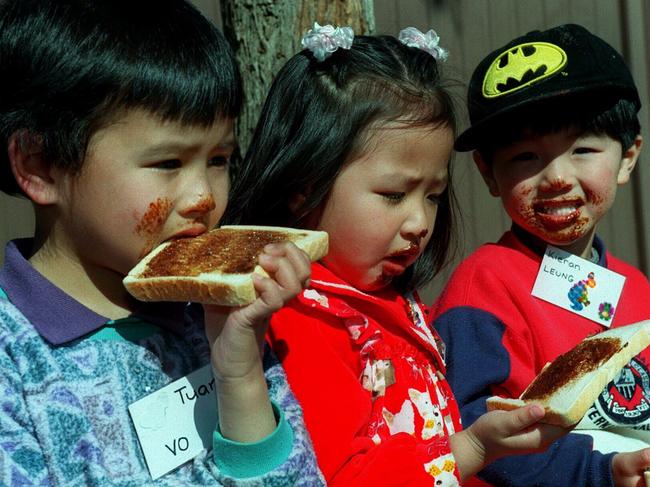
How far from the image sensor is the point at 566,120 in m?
3.10

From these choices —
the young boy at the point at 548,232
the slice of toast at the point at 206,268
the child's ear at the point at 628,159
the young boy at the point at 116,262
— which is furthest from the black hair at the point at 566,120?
the young boy at the point at 116,262

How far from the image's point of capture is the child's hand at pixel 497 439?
2471 millimetres

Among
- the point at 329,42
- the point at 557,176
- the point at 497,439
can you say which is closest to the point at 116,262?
the point at 329,42

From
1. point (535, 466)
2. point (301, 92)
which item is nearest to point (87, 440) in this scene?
point (301, 92)

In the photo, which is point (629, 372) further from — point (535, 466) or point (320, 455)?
point (320, 455)

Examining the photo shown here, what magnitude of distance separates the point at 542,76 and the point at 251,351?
4.76 feet

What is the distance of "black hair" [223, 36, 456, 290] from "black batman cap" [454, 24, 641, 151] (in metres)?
0.39

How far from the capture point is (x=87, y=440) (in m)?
2.00

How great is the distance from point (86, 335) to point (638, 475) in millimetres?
1545

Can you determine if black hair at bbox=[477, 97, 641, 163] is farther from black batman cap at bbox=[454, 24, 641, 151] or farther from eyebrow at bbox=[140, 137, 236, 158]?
eyebrow at bbox=[140, 137, 236, 158]

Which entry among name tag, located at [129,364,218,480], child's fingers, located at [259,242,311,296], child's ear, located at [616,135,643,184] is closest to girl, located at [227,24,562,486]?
name tag, located at [129,364,218,480]

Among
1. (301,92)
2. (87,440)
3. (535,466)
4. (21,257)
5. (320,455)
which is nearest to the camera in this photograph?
(87,440)

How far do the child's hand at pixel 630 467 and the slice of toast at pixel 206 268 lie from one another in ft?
3.76

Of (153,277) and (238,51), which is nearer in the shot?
(153,277)
